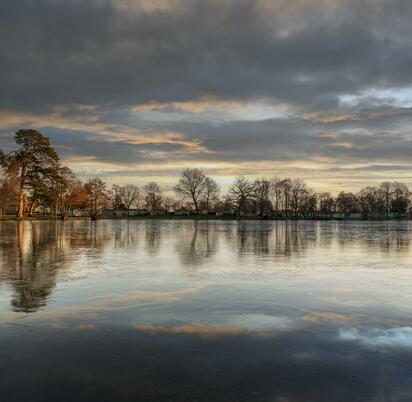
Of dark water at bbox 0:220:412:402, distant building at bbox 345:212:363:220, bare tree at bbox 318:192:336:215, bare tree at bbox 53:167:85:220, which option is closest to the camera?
dark water at bbox 0:220:412:402

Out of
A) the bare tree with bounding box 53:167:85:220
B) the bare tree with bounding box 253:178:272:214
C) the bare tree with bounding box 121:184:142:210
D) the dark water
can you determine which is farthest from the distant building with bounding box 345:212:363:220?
the dark water

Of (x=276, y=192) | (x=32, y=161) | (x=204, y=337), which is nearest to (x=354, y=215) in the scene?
(x=276, y=192)

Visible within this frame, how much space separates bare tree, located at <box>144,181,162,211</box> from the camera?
6280 inches

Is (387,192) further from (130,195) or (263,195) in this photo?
(130,195)

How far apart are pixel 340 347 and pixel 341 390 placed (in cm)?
144

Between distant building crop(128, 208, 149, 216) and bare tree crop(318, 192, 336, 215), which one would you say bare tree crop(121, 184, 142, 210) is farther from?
bare tree crop(318, 192, 336, 215)

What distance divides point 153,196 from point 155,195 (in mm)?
1092

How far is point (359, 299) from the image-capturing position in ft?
29.1

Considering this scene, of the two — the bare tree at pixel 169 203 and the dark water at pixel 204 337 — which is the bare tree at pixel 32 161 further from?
the bare tree at pixel 169 203

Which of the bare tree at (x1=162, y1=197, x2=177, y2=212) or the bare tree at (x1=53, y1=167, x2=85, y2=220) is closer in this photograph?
the bare tree at (x1=53, y1=167, x2=85, y2=220)

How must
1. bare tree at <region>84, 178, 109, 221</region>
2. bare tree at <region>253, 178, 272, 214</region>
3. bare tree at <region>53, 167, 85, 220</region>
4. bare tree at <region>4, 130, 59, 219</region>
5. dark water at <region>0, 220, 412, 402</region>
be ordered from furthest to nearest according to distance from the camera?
bare tree at <region>253, 178, 272, 214</region> < bare tree at <region>84, 178, 109, 221</region> < bare tree at <region>53, 167, 85, 220</region> < bare tree at <region>4, 130, 59, 219</region> < dark water at <region>0, 220, 412, 402</region>

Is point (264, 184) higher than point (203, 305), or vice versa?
point (264, 184)

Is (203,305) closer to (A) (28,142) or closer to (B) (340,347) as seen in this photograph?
(B) (340,347)

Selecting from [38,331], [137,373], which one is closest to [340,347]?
[137,373]
